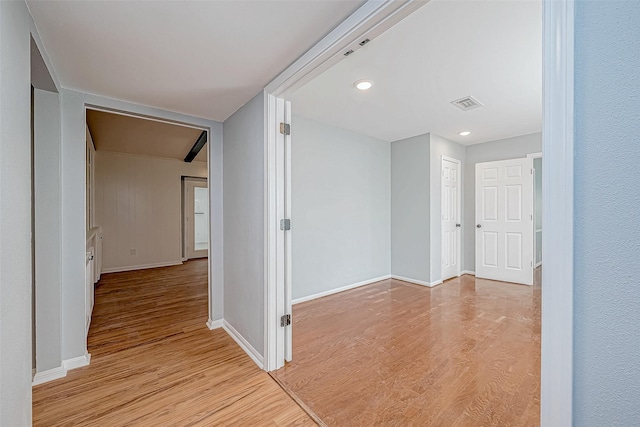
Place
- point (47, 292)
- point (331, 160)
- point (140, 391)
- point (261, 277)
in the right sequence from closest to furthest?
point (140, 391)
point (47, 292)
point (261, 277)
point (331, 160)

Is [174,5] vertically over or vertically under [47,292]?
over

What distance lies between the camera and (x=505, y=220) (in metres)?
4.58

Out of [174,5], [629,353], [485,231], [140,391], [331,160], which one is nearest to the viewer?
[629,353]

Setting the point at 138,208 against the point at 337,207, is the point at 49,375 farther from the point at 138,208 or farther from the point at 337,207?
the point at 138,208

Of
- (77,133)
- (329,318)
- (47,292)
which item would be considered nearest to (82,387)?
(47,292)

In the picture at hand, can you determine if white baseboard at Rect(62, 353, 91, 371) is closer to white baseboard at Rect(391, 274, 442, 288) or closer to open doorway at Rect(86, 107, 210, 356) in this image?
open doorway at Rect(86, 107, 210, 356)

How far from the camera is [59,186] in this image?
208 centimetres

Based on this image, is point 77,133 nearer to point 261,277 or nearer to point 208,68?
point 208,68

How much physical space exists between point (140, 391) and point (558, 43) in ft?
8.78

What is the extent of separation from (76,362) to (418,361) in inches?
105

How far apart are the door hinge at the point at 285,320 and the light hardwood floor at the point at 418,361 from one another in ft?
1.05

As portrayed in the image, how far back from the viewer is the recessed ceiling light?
8.12 ft

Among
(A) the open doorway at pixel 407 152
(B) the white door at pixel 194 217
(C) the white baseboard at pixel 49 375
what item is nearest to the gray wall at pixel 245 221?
(A) the open doorway at pixel 407 152

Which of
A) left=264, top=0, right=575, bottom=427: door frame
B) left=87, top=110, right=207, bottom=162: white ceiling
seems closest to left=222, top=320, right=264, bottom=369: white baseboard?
left=264, top=0, right=575, bottom=427: door frame
